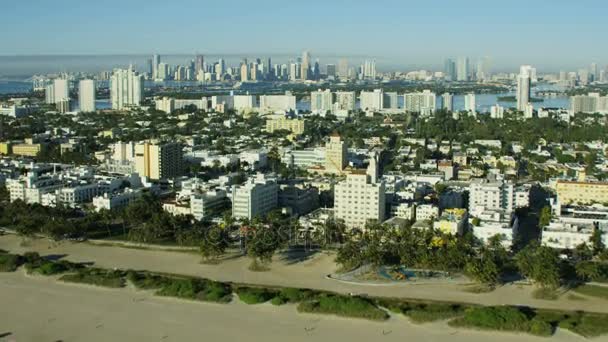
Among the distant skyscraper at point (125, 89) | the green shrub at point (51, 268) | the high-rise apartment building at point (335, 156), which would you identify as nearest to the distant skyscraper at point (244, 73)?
the distant skyscraper at point (125, 89)

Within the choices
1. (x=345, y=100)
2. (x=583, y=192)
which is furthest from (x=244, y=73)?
(x=583, y=192)

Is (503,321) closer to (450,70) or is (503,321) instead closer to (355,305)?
(355,305)

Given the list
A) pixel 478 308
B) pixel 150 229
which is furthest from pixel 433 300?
pixel 150 229

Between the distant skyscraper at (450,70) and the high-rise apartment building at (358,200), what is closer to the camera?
the high-rise apartment building at (358,200)

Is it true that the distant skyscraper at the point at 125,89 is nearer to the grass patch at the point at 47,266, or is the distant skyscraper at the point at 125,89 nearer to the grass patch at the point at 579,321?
the grass patch at the point at 47,266

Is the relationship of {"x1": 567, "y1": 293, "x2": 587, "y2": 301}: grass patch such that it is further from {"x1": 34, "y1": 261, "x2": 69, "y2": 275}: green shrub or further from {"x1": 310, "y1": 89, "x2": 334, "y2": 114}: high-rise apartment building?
{"x1": 310, "y1": 89, "x2": 334, "y2": 114}: high-rise apartment building

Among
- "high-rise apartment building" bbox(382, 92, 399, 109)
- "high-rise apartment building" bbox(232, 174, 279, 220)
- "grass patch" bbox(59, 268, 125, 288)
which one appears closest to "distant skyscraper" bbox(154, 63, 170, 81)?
"high-rise apartment building" bbox(382, 92, 399, 109)

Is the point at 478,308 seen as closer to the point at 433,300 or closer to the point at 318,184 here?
the point at 433,300
